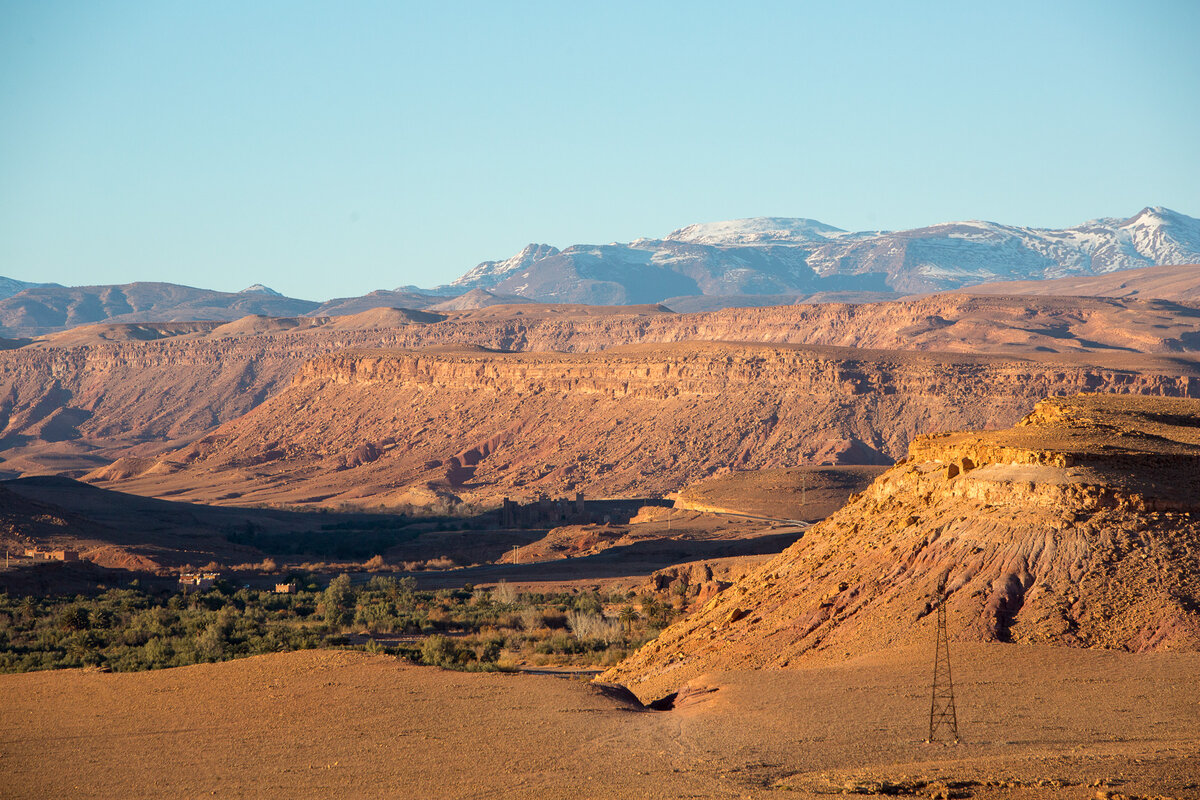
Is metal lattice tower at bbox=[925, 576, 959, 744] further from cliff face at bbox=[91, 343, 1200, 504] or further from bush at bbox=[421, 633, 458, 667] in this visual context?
cliff face at bbox=[91, 343, 1200, 504]

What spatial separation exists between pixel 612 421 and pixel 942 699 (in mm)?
77045

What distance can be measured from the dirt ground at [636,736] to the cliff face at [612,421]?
61250 millimetres

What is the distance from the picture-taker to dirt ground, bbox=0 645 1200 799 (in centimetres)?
1491

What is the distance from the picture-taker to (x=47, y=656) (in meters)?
27.3

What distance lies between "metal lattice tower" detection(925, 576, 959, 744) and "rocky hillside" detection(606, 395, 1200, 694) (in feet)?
0.93

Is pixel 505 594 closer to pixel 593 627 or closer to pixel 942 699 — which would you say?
pixel 593 627

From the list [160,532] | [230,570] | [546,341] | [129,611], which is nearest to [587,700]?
[129,611]

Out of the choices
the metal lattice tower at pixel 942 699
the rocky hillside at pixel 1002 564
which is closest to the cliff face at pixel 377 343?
the rocky hillside at pixel 1002 564

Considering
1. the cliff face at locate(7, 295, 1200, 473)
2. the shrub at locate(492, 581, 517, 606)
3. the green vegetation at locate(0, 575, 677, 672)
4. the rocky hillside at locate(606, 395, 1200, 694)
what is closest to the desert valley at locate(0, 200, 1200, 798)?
the rocky hillside at locate(606, 395, 1200, 694)

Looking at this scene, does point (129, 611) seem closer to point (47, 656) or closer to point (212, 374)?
point (47, 656)

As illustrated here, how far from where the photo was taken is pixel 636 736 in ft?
56.5

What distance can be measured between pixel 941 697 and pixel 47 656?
18.6 meters

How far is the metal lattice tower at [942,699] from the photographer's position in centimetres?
1625

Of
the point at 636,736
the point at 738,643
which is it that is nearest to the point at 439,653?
the point at 738,643
